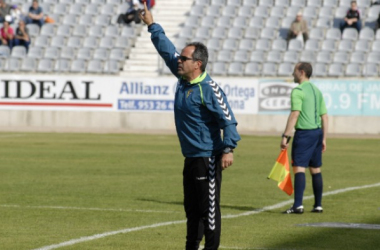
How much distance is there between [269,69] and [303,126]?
21.1 metres

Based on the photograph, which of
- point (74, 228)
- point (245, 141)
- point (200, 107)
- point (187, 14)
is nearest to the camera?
point (200, 107)

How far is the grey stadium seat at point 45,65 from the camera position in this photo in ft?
114

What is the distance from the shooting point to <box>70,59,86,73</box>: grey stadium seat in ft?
114

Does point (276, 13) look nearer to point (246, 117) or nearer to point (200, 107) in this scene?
point (246, 117)

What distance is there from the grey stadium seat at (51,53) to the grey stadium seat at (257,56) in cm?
727

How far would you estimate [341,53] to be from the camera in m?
33.8

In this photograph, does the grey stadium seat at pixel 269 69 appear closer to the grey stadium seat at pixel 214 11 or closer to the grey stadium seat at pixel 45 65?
the grey stadium seat at pixel 214 11

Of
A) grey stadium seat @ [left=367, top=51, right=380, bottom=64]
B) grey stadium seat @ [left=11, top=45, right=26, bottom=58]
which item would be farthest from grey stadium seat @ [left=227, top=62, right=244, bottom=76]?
grey stadium seat @ [left=11, top=45, right=26, bottom=58]

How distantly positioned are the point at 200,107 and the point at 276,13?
2929 centimetres

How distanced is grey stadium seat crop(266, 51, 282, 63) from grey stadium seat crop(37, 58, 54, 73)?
773 cm

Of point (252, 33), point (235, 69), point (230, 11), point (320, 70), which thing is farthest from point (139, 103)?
point (230, 11)

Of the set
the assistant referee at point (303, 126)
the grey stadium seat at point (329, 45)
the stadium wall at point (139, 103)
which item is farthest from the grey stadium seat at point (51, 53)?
the assistant referee at point (303, 126)

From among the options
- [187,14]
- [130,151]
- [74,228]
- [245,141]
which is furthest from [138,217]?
[187,14]

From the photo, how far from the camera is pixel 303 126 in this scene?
1241 centimetres
